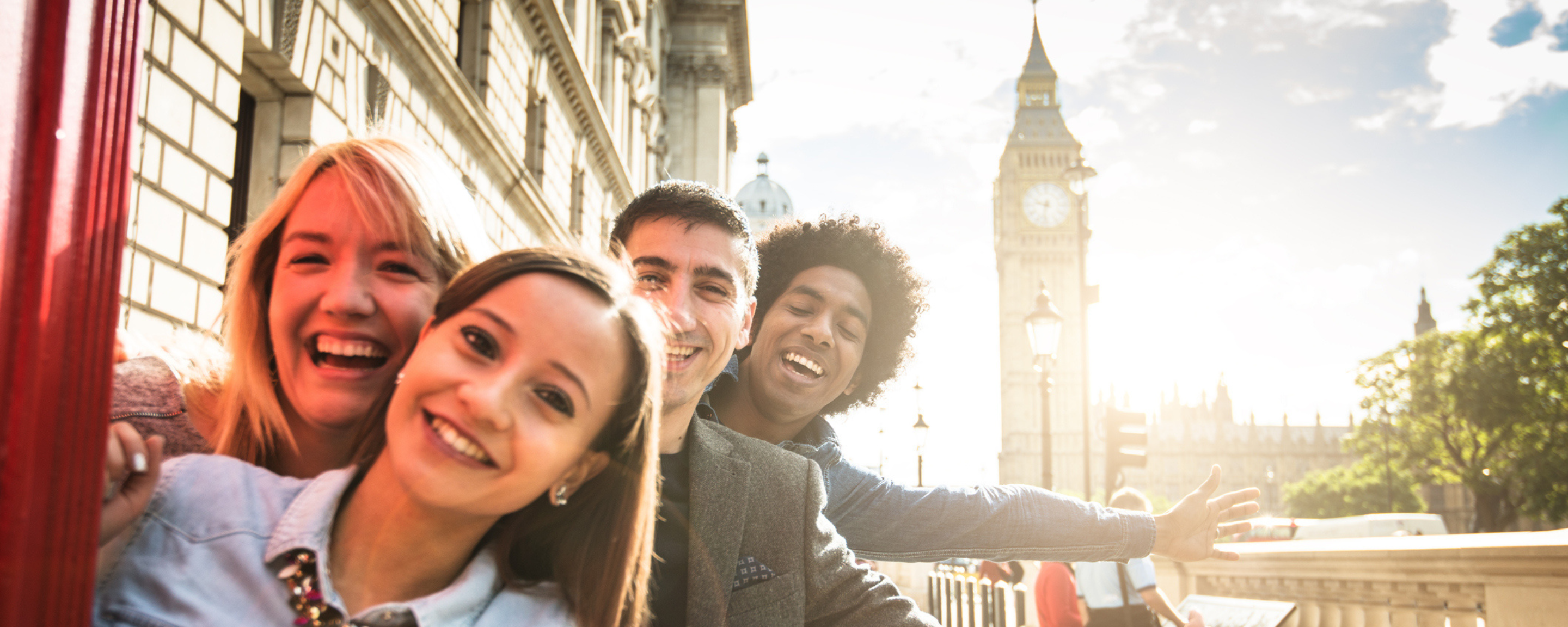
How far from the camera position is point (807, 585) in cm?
197

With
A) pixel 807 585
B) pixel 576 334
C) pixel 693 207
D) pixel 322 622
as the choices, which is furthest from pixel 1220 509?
pixel 322 622

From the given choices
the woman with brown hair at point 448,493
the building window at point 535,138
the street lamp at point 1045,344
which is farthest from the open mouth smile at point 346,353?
the building window at point 535,138

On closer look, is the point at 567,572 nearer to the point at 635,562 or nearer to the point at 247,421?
the point at 635,562

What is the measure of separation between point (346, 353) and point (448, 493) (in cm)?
42

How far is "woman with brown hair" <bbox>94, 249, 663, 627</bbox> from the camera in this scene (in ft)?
4.06

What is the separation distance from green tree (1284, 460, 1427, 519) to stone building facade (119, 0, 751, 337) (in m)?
49.6

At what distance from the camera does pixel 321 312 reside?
1569mm

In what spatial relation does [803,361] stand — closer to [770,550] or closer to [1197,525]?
[770,550]

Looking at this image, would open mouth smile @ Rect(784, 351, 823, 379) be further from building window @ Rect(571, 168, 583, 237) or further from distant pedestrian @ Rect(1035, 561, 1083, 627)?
building window @ Rect(571, 168, 583, 237)

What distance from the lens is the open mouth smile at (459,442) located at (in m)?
1.30

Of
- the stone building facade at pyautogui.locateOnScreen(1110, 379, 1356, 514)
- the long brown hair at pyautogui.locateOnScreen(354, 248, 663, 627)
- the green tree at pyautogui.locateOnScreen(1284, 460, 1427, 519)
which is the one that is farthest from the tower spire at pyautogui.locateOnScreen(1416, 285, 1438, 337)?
the long brown hair at pyautogui.locateOnScreen(354, 248, 663, 627)

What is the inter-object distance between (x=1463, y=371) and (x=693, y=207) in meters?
32.8

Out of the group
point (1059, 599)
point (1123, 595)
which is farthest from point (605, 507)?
point (1059, 599)

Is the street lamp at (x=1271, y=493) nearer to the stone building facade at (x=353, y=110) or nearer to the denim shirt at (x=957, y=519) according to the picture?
the stone building facade at (x=353, y=110)
